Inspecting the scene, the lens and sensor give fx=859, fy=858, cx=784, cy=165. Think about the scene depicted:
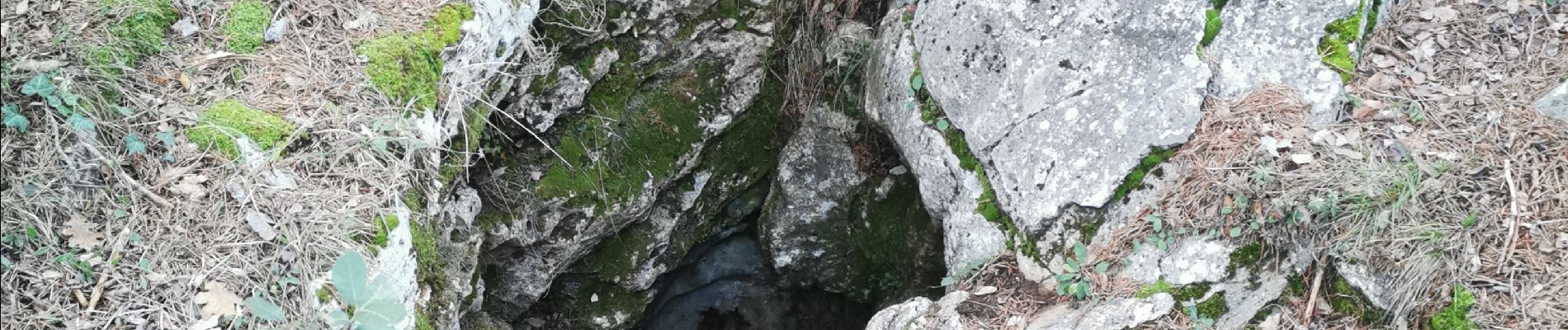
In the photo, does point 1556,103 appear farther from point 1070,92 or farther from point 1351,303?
point 1070,92

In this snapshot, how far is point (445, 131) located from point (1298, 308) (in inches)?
128

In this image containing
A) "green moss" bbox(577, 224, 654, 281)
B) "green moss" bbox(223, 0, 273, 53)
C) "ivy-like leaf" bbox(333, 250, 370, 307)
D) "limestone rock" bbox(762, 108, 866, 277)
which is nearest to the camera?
"ivy-like leaf" bbox(333, 250, 370, 307)

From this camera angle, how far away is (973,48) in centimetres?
377

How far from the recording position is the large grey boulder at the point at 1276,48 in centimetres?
331

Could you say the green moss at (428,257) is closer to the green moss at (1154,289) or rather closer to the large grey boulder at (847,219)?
the large grey boulder at (847,219)

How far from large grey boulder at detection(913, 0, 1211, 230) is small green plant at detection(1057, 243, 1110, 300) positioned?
7.7 inches

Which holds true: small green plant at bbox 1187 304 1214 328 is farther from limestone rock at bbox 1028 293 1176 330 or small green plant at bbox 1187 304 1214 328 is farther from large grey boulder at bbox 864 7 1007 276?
large grey boulder at bbox 864 7 1007 276

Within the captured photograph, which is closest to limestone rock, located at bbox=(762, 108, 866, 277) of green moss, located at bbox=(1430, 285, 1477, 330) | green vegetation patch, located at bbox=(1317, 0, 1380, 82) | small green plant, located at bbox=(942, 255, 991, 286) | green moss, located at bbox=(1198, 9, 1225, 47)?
small green plant, located at bbox=(942, 255, 991, 286)

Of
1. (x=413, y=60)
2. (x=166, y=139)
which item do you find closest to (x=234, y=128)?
(x=166, y=139)

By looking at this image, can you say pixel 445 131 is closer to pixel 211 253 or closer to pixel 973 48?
pixel 211 253

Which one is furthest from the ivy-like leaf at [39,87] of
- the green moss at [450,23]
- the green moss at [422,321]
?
the green moss at [422,321]

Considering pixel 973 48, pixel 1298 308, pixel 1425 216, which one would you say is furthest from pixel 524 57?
pixel 1425 216

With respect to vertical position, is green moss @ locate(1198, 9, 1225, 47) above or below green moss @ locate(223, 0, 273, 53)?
above

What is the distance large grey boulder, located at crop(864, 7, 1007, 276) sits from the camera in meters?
3.71
